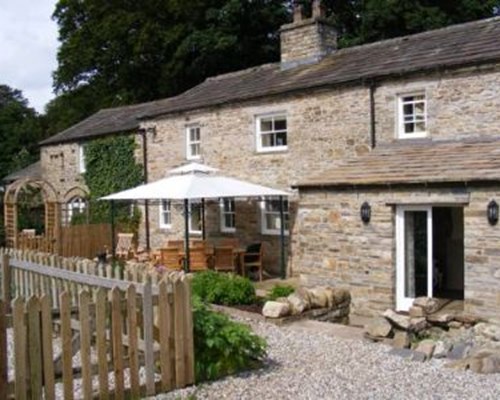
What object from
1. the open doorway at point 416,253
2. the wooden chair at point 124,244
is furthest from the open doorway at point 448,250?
the wooden chair at point 124,244

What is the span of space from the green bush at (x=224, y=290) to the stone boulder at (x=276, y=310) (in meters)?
1.41

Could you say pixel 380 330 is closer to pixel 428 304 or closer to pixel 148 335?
pixel 428 304

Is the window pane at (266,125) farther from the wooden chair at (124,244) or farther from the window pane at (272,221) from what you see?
the wooden chair at (124,244)

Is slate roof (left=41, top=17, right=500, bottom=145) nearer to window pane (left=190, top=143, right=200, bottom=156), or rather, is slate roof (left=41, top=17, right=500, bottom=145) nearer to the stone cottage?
the stone cottage

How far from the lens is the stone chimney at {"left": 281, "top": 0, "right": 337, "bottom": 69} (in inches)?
759

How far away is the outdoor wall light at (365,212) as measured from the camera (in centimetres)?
1229

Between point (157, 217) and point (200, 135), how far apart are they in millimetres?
3561

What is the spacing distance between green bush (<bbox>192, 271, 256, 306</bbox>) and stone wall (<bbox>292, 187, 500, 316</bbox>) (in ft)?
5.46

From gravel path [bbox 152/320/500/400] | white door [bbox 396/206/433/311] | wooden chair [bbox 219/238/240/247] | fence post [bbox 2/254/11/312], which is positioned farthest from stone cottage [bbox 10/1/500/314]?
fence post [bbox 2/254/11/312]

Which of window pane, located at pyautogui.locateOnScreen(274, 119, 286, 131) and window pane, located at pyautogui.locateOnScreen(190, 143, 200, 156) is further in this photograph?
window pane, located at pyautogui.locateOnScreen(190, 143, 200, 156)

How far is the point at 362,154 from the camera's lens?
15688 millimetres

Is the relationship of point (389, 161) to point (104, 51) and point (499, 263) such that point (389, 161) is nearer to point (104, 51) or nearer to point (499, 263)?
point (499, 263)

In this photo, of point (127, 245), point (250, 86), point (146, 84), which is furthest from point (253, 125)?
point (146, 84)

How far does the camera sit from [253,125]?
18.4 m
